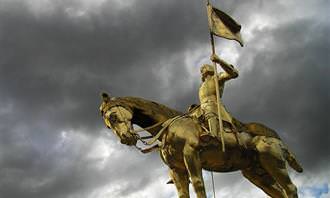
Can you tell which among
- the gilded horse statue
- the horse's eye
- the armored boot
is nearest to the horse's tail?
the gilded horse statue

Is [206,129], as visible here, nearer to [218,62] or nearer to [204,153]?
[204,153]

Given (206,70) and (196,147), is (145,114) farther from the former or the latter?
(206,70)

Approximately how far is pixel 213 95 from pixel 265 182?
90.0 inches

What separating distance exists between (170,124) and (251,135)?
1.99 meters

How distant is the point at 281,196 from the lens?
12430 millimetres

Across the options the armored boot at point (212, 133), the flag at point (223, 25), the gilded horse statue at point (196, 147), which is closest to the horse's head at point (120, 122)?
the gilded horse statue at point (196, 147)

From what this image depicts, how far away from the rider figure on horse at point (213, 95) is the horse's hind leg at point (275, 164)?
83cm

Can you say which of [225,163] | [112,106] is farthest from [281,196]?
[112,106]

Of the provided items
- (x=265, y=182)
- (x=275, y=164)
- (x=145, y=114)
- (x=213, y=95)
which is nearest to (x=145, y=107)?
(x=145, y=114)

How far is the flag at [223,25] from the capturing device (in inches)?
502

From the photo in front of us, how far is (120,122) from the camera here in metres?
11.0

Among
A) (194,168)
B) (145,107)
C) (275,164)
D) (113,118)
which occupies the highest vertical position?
(145,107)

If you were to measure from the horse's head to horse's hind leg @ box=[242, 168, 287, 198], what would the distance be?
10.0 ft

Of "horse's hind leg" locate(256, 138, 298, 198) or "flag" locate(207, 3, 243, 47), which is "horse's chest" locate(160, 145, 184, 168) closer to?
"horse's hind leg" locate(256, 138, 298, 198)
